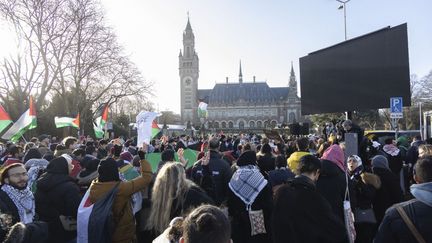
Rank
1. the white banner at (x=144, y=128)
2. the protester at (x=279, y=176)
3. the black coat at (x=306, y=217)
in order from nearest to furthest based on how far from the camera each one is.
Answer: the black coat at (x=306, y=217) < the protester at (x=279, y=176) < the white banner at (x=144, y=128)

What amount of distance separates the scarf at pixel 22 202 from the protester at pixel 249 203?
2613mm

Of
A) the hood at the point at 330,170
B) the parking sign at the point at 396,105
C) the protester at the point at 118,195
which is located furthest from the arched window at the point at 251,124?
the protester at the point at 118,195

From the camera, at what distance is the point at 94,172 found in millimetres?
6395

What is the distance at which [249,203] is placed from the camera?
573 centimetres

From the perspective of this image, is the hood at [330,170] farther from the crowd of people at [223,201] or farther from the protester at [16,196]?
the protester at [16,196]

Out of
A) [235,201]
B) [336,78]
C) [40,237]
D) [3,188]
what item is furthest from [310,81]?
[40,237]

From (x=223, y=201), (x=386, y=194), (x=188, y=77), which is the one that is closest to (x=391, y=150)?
(x=386, y=194)

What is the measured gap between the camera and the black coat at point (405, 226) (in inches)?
122

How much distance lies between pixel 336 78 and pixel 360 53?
0.79m

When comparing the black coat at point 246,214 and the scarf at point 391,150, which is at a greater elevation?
the scarf at point 391,150

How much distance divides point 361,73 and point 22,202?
7.65 metres

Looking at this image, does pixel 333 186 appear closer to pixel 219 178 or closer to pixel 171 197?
pixel 171 197

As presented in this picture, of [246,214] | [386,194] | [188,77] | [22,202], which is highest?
[188,77]

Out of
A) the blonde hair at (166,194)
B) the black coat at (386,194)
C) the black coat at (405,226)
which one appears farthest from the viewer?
the black coat at (386,194)
